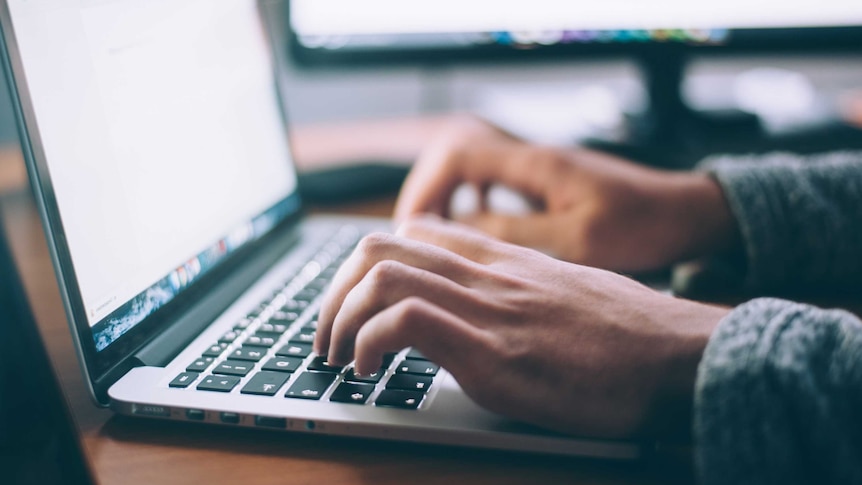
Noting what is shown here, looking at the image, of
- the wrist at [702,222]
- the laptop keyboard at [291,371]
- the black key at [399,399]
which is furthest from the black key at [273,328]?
the wrist at [702,222]

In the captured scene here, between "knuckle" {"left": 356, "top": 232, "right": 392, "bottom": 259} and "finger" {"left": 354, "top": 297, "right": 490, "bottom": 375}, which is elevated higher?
"knuckle" {"left": 356, "top": 232, "right": 392, "bottom": 259}

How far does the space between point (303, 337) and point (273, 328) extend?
3 cm

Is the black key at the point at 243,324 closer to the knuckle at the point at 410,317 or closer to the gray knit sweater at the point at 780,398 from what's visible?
the knuckle at the point at 410,317

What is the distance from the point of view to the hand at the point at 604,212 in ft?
1.90

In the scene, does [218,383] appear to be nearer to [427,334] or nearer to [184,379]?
[184,379]

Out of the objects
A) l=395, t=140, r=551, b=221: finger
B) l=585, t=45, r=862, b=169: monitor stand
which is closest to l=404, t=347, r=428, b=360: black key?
l=395, t=140, r=551, b=221: finger

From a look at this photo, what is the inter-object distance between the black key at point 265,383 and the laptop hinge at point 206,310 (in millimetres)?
63

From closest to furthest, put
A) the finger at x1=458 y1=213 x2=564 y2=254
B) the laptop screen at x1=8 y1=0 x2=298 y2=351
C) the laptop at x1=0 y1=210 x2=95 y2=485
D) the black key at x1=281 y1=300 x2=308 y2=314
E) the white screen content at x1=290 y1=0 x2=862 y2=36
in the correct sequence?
the laptop at x1=0 y1=210 x2=95 y2=485 < the laptop screen at x1=8 y1=0 x2=298 y2=351 < the black key at x1=281 y1=300 x2=308 y2=314 < the finger at x1=458 y1=213 x2=564 y2=254 < the white screen content at x1=290 y1=0 x2=862 y2=36

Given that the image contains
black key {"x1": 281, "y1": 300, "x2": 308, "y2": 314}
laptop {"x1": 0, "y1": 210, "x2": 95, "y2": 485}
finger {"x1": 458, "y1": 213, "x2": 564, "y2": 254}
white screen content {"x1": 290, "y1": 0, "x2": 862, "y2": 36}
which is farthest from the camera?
white screen content {"x1": 290, "y1": 0, "x2": 862, "y2": 36}

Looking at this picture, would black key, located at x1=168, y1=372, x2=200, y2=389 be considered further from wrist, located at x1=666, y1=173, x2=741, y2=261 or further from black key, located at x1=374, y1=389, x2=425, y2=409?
wrist, located at x1=666, y1=173, x2=741, y2=261

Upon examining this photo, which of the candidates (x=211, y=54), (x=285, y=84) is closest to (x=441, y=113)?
(x=285, y=84)

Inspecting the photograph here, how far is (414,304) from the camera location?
1.13ft

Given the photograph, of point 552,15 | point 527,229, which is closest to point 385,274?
point 527,229

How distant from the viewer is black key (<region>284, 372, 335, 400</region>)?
1.23 feet
